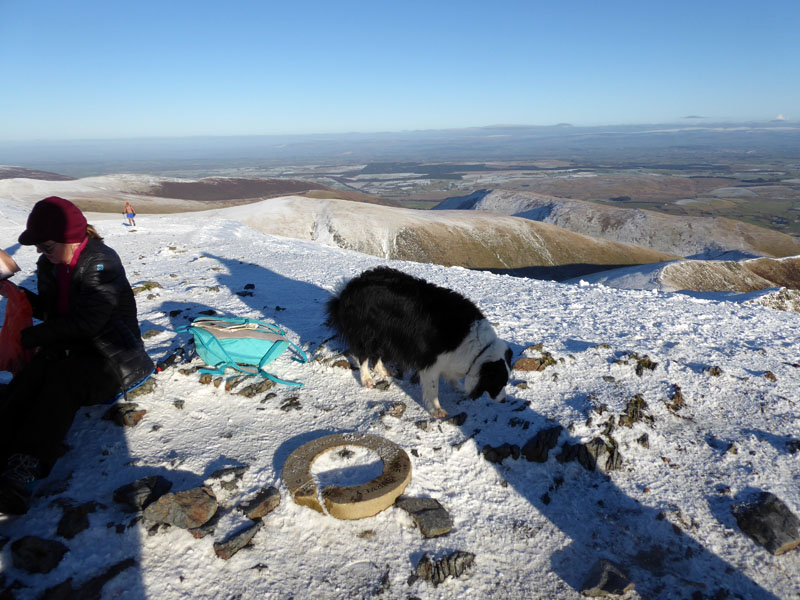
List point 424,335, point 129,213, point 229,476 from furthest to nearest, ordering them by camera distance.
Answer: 1. point 129,213
2. point 424,335
3. point 229,476

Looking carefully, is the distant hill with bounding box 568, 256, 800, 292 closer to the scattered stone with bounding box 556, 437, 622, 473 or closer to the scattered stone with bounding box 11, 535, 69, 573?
the scattered stone with bounding box 556, 437, 622, 473

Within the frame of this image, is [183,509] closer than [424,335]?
Yes

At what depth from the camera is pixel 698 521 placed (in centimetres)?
455

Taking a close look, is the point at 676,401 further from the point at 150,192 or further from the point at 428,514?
the point at 150,192

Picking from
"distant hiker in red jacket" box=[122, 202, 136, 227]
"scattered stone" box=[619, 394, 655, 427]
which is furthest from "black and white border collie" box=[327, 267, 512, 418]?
"distant hiker in red jacket" box=[122, 202, 136, 227]

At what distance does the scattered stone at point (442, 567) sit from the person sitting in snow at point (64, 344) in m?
4.04

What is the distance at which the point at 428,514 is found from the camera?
451cm

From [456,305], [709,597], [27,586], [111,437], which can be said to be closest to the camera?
[27,586]

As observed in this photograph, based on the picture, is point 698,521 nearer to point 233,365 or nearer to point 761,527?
point 761,527

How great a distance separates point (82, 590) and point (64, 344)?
3.12m

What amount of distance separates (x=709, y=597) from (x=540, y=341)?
537 cm

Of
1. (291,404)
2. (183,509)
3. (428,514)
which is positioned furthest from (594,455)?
(183,509)

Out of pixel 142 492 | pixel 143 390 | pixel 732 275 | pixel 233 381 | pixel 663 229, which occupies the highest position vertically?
pixel 143 390

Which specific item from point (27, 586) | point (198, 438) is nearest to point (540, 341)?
point (198, 438)
